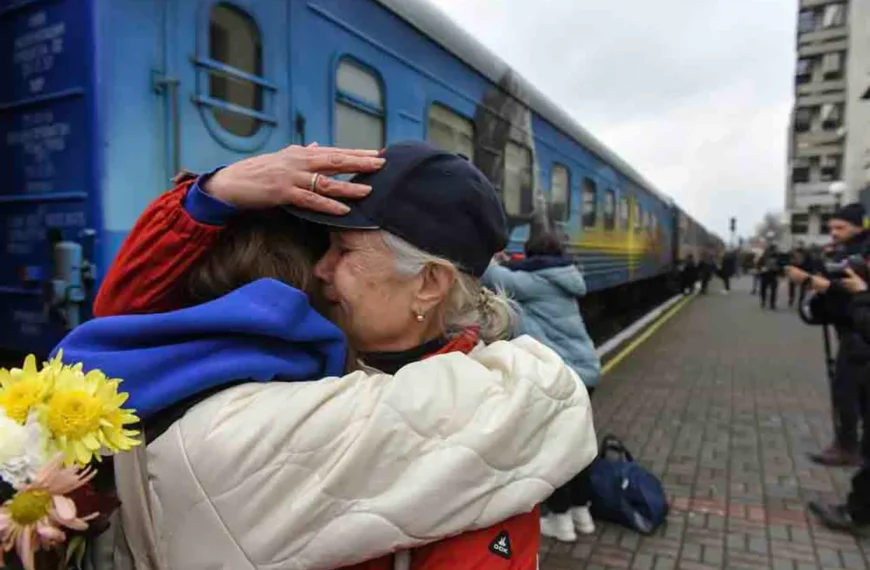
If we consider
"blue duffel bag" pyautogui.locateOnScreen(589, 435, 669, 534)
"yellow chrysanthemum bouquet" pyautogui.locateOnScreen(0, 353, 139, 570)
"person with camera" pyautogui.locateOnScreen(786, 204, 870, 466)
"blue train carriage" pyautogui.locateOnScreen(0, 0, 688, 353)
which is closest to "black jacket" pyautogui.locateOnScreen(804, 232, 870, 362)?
"person with camera" pyautogui.locateOnScreen(786, 204, 870, 466)

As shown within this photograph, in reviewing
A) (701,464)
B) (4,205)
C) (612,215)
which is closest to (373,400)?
(4,205)

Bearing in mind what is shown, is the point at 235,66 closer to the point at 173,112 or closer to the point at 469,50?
the point at 173,112

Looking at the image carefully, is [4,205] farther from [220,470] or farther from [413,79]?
[220,470]

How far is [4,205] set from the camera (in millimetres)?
3459

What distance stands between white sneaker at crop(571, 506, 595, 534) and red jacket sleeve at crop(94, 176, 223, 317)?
134 inches

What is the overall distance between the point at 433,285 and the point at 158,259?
1.53ft

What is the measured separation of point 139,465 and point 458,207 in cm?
58

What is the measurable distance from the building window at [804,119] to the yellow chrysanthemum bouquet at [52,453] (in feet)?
192

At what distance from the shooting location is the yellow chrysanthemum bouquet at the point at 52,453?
0.80 metres

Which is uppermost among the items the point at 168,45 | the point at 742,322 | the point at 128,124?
the point at 168,45

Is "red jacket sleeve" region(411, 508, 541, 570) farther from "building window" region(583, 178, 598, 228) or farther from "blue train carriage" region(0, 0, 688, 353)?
"building window" region(583, 178, 598, 228)

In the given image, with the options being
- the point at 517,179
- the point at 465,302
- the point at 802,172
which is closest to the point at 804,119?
the point at 802,172

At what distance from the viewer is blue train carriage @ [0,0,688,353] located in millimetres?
2947

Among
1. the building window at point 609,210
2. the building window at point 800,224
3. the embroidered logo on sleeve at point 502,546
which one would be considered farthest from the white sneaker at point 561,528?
the building window at point 800,224
